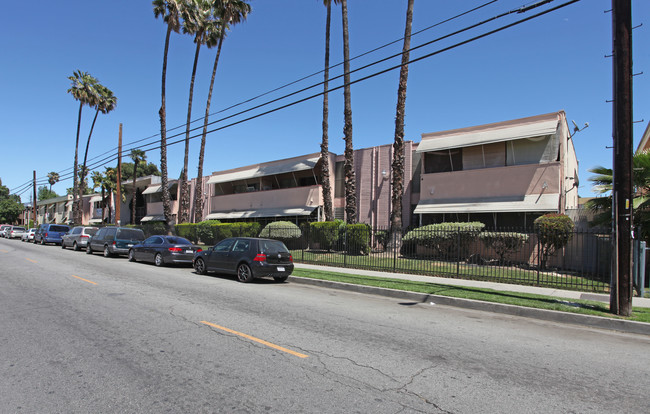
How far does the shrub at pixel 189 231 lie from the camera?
2853 cm

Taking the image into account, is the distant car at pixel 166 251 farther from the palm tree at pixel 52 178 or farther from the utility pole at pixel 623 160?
the palm tree at pixel 52 178

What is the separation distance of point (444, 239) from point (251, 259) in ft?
27.0

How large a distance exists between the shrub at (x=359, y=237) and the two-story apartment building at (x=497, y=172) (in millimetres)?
2882

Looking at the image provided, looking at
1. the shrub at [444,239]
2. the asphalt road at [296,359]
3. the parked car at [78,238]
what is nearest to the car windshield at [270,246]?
the asphalt road at [296,359]

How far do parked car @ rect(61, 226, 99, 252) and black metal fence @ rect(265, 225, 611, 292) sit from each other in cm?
1287

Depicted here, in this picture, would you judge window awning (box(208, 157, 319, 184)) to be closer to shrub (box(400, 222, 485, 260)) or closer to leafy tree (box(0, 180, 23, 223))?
shrub (box(400, 222, 485, 260))

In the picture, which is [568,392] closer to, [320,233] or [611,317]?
[611,317]

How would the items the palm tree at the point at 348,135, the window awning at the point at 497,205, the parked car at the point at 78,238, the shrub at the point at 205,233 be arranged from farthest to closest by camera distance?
1. the shrub at the point at 205,233
2. the parked car at the point at 78,238
3. the palm tree at the point at 348,135
4. the window awning at the point at 497,205

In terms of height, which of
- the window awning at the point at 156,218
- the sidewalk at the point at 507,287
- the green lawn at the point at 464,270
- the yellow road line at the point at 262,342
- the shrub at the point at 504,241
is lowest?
the yellow road line at the point at 262,342

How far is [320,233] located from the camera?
2055cm

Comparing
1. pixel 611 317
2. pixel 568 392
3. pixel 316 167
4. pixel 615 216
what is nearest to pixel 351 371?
pixel 568 392

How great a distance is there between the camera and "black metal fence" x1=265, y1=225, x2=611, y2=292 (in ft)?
40.1

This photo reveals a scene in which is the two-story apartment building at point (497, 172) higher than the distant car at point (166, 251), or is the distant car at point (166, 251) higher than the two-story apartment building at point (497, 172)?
the two-story apartment building at point (497, 172)

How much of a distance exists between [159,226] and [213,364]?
98.0ft
